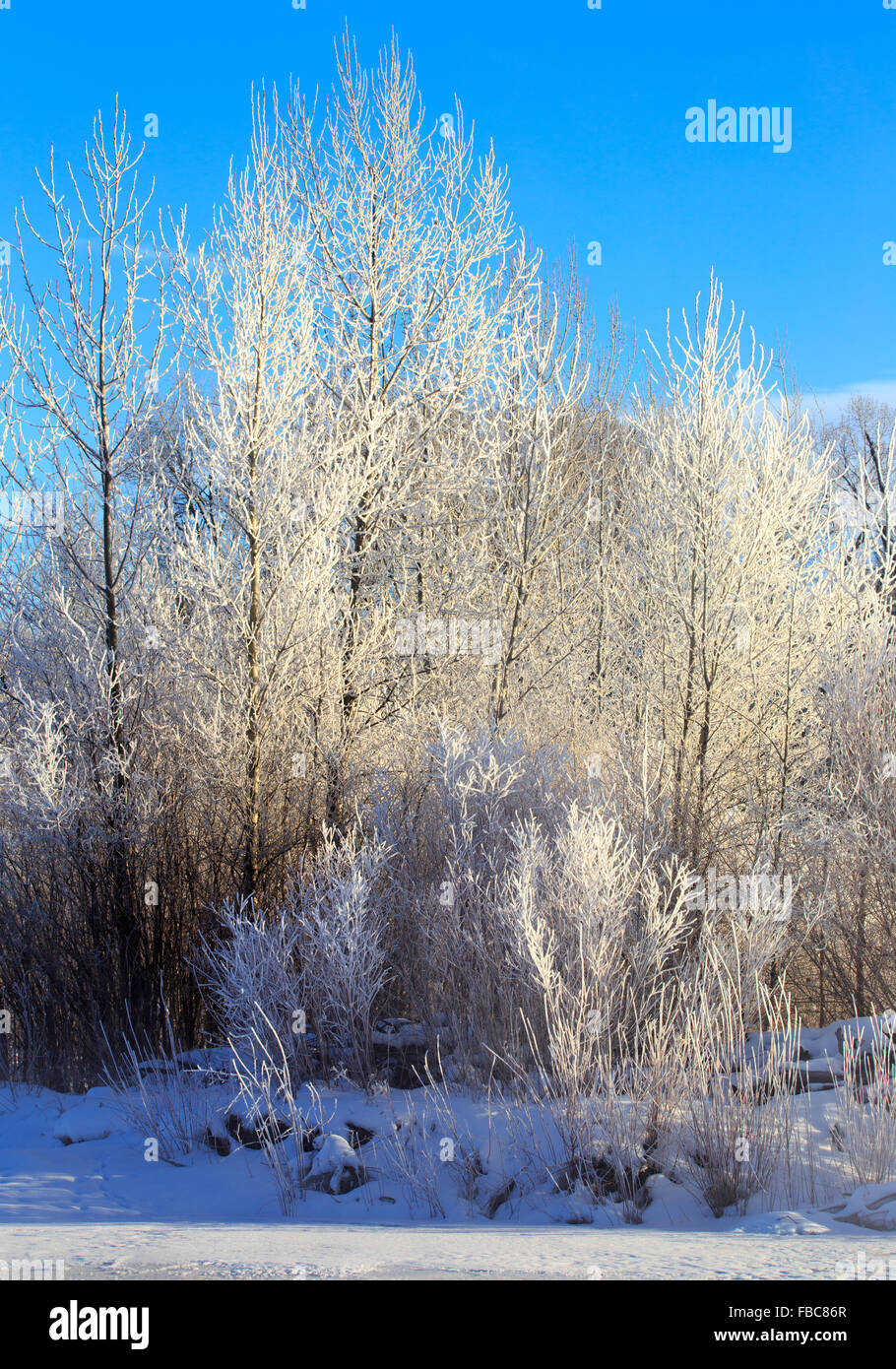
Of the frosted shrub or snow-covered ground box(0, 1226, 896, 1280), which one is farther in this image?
the frosted shrub

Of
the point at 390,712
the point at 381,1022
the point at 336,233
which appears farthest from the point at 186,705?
the point at 336,233

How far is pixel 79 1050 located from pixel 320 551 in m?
3.84

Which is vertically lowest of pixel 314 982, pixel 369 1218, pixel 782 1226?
pixel 369 1218

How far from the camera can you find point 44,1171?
16.3 feet

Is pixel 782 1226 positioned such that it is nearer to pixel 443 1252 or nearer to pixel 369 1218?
pixel 443 1252

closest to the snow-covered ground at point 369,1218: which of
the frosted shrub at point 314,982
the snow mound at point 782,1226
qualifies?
the snow mound at point 782,1226

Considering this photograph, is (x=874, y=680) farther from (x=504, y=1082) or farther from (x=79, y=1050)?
(x=79, y=1050)

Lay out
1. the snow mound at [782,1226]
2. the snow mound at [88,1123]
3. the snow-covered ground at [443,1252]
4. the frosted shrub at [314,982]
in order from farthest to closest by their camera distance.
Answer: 1. the frosted shrub at [314,982]
2. the snow mound at [88,1123]
3. the snow mound at [782,1226]
4. the snow-covered ground at [443,1252]

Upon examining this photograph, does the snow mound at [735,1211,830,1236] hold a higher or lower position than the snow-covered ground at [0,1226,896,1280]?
lower

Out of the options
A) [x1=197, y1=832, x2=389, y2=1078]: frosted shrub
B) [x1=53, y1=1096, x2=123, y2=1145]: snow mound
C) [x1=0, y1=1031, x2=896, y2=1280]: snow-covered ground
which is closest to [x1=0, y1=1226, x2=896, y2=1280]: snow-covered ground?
[x1=0, y1=1031, x2=896, y2=1280]: snow-covered ground

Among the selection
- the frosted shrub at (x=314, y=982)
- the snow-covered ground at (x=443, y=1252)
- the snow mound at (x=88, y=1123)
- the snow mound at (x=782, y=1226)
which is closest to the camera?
the snow-covered ground at (x=443, y=1252)

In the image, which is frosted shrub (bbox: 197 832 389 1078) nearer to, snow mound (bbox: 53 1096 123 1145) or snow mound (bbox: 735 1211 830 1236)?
snow mound (bbox: 53 1096 123 1145)

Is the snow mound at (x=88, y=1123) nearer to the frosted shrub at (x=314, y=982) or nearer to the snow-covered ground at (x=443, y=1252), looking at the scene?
the frosted shrub at (x=314, y=982)

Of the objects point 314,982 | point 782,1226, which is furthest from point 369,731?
point 782,1226
